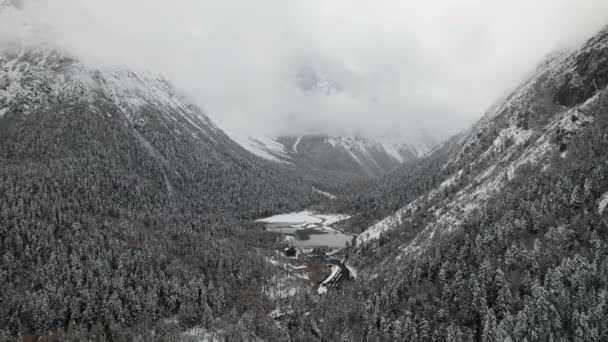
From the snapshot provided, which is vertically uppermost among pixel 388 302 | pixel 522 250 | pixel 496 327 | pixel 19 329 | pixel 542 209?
pixel 542 209

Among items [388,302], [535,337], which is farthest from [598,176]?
[388,302]

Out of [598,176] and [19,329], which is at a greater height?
[598,176]

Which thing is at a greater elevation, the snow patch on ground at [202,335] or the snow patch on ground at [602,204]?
the snow patch on ground at [602,204]

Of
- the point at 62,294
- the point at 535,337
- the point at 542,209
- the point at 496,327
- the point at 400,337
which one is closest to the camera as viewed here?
the point at 535,337

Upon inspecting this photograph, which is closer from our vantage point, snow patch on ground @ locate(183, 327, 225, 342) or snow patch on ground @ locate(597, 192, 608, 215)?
snow patch on ground @ locate(597, 192, 608, 215)

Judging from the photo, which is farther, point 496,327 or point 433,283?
point 433,283

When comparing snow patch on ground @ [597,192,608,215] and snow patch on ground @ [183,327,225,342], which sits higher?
snow patch on ground @ [597,192,608,215]

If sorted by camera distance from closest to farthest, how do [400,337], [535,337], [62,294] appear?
[535,337] → [400,337] → [62,294]

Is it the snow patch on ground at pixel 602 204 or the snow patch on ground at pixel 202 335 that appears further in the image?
the snow patch on ground at pixel 202 335

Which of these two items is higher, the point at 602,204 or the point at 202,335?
the point at 602,204

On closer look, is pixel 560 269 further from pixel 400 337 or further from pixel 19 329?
pixel 19 329

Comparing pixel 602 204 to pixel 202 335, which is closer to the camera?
pixel 602 204
